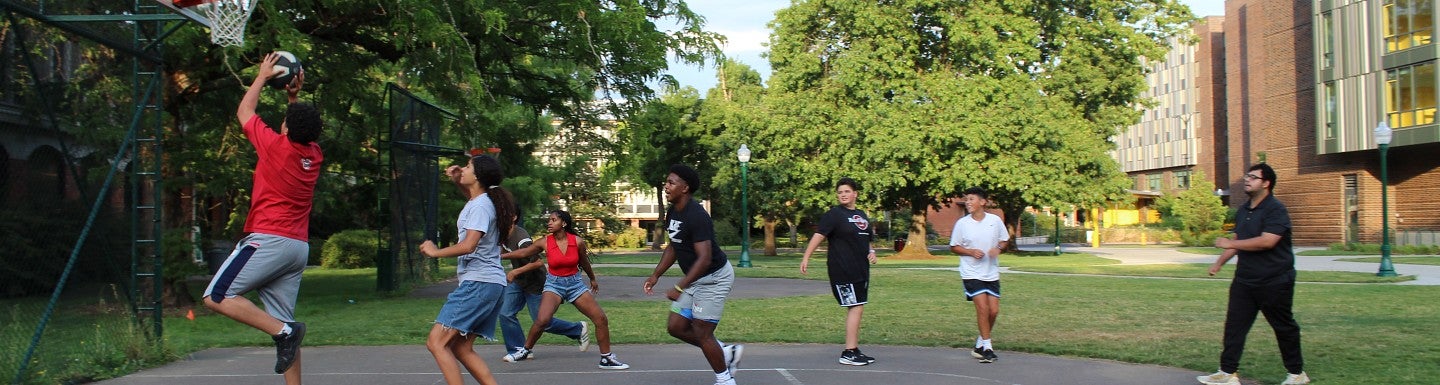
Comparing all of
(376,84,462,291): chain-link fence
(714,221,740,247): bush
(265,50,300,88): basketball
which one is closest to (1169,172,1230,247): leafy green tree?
(714,221,740,247): bush

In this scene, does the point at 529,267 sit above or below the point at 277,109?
below

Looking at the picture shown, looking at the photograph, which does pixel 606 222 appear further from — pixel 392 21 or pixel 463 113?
pixel 392 21

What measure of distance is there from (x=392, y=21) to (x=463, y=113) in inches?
161

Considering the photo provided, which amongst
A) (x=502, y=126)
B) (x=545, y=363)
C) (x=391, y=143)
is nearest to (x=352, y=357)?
(x=545, y=363)

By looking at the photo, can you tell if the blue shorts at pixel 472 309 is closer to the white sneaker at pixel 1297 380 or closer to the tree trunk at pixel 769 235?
the white sneaker at pixel 1297 380

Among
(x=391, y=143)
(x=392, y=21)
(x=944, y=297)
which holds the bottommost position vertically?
(x=944, y=297)

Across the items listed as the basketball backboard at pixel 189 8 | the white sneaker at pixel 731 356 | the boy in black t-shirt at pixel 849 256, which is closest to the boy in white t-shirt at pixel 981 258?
the boy in black t-shirt at pixel 849 256

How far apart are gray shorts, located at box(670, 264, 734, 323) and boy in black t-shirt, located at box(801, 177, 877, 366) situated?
Answer: 1.86 meters

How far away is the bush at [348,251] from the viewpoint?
112 feet

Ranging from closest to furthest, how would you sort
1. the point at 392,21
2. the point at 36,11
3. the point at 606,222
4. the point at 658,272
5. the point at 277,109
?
the point at 658,272
the point at 36,11
the point at 392,21
the point at 277,109
the point at 606,222

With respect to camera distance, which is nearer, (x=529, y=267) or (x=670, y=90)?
(x=529, y=267)

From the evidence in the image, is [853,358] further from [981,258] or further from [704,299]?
[704,299]

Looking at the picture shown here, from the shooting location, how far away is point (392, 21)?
14.0 m

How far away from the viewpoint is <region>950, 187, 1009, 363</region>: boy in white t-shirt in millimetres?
9539
